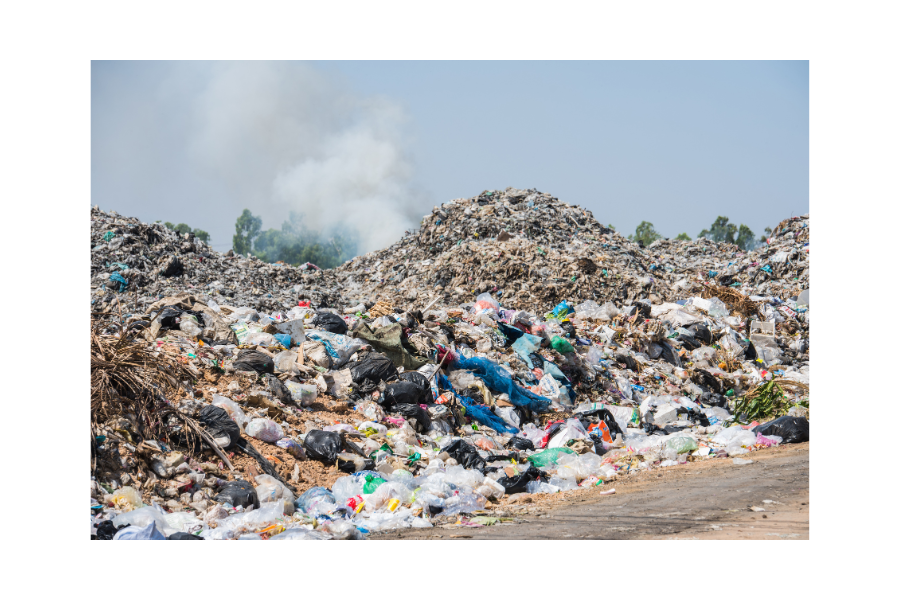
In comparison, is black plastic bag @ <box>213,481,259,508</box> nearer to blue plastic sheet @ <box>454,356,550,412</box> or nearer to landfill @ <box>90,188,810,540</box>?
landfill @ <box>90,188,810,540</box>

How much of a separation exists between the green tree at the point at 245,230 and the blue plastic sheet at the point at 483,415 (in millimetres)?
31168

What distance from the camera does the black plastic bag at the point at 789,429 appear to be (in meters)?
5.73

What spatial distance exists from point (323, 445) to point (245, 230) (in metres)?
34.0

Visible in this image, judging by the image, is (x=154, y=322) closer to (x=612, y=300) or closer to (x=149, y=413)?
(x=149, y=413)

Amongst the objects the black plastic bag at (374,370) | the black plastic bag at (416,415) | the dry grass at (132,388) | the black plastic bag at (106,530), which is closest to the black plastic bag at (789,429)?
the black plastic bag at (416,415)

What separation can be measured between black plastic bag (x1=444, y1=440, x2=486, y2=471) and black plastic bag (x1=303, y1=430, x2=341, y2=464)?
3.06ft

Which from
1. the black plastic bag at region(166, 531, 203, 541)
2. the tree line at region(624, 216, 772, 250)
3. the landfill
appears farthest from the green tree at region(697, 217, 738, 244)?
the black plastic bag at region(166, 531, 203, 541)

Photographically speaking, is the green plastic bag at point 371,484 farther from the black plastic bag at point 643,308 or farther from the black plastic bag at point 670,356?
the black plastic bag at point 643,308

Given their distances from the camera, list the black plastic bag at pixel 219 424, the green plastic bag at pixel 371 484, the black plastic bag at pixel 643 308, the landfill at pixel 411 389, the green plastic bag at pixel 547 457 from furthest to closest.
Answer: the black plastic bag at pixel 643 308
the green plastic bag at pixel 547 457
the black plastic bag at pixel 219 424
the green plastic bag at pixel 371 484
the landfill at pixel 411 389

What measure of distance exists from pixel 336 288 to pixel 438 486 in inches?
445

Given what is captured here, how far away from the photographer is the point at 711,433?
642 cm

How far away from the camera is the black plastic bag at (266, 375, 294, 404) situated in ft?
17.7

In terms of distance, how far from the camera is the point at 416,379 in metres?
5.99
